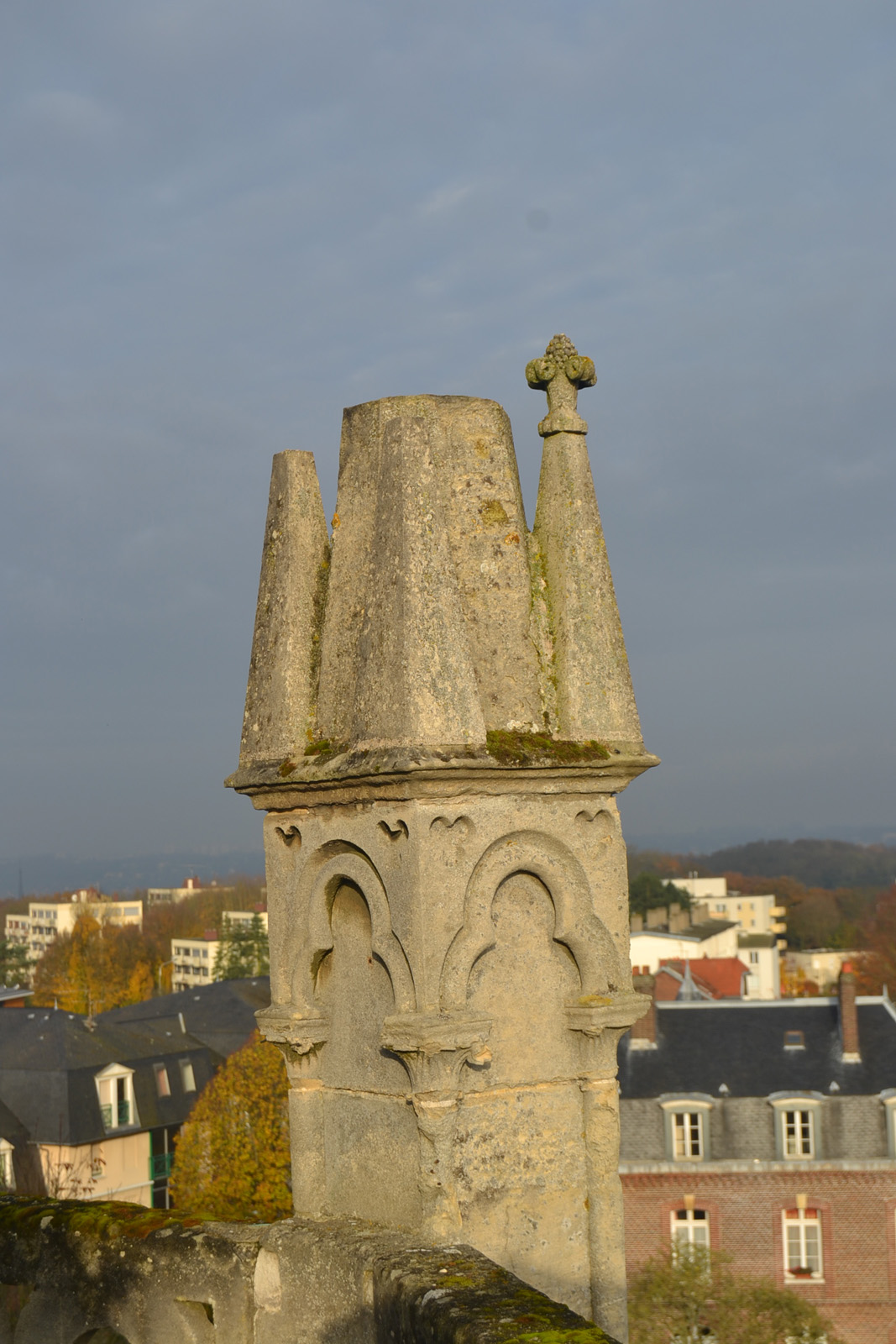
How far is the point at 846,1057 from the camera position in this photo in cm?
4647

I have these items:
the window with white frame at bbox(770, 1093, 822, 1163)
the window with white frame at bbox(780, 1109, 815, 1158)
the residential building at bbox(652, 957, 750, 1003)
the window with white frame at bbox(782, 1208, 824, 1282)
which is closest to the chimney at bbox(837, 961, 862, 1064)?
the window with white frame at bbox(770, 1093, 822, 1163)

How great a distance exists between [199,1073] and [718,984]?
47.1m

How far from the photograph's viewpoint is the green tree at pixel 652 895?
156188mm

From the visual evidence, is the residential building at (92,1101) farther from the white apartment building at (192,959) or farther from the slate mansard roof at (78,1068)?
the white apartment building at (192,959)

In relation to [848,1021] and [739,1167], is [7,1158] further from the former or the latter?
[848,1021]

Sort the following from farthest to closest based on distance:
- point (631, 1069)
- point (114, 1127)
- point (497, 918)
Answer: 1. point (114, 1127)
2. point (631, 1069)
3. point (497, 918)

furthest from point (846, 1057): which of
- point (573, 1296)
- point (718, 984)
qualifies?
point (718, 984)

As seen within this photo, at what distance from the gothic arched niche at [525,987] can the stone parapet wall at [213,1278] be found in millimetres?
1190

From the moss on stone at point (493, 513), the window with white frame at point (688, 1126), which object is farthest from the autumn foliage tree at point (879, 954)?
the moss on stone at point (493, 513)

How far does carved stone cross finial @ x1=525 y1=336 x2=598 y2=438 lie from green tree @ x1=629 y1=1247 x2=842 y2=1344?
2811 cm

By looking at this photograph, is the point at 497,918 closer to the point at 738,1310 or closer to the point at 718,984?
the point at 738,1310

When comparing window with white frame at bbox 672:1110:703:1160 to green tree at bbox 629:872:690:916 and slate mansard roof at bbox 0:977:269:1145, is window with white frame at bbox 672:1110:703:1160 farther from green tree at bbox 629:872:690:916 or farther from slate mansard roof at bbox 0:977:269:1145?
green tree at bbox 629:872:690:916

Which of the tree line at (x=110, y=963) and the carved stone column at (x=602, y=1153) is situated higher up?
the carved stone column at (x=602, y=1153)

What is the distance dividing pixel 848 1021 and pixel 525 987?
41.1 m
